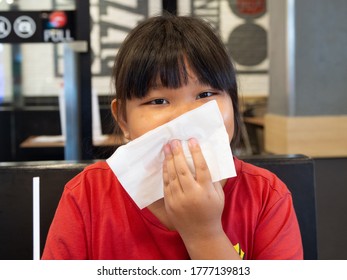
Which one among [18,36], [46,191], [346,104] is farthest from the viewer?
[346,104]

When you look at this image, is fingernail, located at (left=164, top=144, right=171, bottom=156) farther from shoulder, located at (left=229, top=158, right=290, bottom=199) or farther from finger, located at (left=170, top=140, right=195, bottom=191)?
shoulder, located at (left=229, top=158, right=290, bottom=199)

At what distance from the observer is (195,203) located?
0.57 metres

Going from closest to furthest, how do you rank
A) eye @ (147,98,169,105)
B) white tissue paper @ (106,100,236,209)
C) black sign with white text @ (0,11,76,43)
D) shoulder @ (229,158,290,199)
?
1. white tissue paper @ (106,100,236,209)
2. eye @ (147,98,169,105)
3. shoulder @ (229,158,290,199)
4. black sign with white text @ (0,11,76,43)

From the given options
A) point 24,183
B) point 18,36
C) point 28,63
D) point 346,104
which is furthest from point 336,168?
point 28,63

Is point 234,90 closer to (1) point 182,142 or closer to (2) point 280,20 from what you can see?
(1) point 182,142

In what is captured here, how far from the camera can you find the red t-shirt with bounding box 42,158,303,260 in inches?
27.1

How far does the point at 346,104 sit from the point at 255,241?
60.2 inches

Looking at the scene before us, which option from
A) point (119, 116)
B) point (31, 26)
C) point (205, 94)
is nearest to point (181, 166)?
point (205, 94)

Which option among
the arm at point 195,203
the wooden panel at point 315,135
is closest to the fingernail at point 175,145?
the arm at point 195,203

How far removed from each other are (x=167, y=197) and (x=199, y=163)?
→ 0.22 ft

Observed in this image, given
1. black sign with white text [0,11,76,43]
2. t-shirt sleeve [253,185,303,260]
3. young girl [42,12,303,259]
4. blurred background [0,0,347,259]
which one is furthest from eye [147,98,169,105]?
black sign with white text [0,11,76,43]

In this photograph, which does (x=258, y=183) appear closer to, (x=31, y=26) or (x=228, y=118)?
(x=228, y=118)

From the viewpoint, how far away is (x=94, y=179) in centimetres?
76

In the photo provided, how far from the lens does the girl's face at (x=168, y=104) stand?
2.00ft
